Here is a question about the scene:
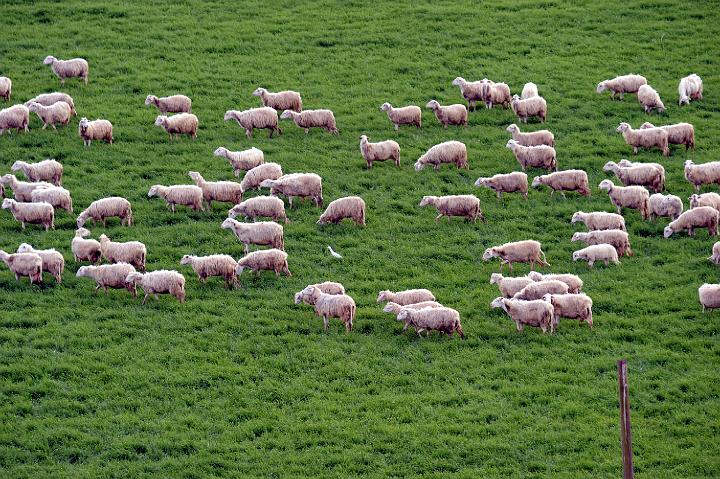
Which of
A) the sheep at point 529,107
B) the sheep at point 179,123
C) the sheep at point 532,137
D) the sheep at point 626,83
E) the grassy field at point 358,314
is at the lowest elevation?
the grassy field at point 358,314

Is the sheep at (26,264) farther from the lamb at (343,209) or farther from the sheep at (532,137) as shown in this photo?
the sheep at (532,137)

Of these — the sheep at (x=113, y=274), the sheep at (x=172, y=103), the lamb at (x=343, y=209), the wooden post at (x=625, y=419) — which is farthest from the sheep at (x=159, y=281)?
the wooden post at (x=625, y=419)

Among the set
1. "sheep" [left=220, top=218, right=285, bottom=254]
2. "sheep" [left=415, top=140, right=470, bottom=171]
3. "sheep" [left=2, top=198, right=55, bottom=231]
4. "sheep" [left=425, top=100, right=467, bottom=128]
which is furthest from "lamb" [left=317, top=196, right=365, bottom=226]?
"sheep" [left=2, top=198, right=55, bottom=231]

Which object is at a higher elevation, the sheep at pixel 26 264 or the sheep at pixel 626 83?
the sheep at pixel 626 83

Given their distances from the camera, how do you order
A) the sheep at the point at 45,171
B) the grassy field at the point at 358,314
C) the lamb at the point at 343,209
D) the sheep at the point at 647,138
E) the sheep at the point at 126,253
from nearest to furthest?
the grassy field at the point at 358,314 < the sheep at the point at 126,253 < the lamb at the point at 343,209 < the sheep at the point at 45,171 < the sheep at the point at 647,138

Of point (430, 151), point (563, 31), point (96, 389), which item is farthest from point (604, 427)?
point (563, 31)

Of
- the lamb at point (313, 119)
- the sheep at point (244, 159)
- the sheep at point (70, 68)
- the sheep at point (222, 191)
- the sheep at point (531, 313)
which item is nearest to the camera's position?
the sheep at point (531, 313)

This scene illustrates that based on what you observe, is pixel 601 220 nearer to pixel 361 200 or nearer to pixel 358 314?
pixel 361 200

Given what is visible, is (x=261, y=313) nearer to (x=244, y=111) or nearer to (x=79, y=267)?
(x=79, y=267)

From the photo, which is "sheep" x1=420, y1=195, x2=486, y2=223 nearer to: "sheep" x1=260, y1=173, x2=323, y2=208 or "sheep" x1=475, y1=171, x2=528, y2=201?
"sheep" x1=475, y1=171, x2=528, y2=201
